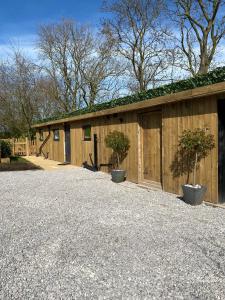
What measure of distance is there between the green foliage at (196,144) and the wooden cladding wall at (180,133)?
0.33 ft

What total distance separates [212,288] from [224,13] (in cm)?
1783

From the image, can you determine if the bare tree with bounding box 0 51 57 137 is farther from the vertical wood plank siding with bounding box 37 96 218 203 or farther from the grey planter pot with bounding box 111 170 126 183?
the grey planter pot with bounding box 111 170 126 183

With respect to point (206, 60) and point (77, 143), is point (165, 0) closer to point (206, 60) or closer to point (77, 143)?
point (206, 60)

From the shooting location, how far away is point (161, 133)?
7.84 metres

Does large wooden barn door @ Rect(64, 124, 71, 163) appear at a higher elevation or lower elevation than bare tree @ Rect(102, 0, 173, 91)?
lower

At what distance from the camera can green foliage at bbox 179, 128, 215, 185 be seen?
19.4 feet

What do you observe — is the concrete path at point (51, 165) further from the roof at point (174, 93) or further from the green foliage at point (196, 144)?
the green foliage at point (196, 144)

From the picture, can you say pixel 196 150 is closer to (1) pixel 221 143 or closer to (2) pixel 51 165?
(1) pixel 221 143

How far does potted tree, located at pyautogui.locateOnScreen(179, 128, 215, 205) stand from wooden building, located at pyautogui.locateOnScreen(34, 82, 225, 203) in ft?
0.36

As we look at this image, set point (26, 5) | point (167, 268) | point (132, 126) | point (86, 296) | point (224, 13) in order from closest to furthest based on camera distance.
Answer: point (86, 296), point (167, 268), point (132, 126), point (26, 5), point (224, 13)

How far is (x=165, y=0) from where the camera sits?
63.7ft

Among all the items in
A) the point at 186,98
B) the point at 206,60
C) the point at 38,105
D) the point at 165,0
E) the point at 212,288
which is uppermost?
the point at 165,0

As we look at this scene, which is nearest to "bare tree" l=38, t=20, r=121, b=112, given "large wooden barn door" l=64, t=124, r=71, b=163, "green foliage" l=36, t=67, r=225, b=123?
"large wooden barn door" l=64, t=124, r=71, b=163

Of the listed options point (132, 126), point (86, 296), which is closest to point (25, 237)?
→ point (86, 296)
